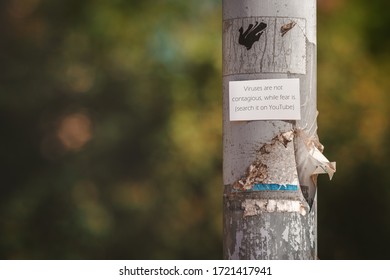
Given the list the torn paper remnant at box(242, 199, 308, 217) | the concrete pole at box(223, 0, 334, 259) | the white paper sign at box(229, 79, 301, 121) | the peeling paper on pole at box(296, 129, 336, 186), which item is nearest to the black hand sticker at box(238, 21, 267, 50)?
the concrete pole at box(223, 0, 334, 259)

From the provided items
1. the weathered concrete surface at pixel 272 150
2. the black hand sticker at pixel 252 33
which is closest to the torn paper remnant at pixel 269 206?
the weathered concrete surface at pixel 272 150

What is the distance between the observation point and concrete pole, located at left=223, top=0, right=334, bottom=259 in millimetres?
2764

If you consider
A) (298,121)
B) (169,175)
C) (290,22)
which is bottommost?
(169,175)

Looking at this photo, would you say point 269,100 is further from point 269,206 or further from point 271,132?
point 269,206

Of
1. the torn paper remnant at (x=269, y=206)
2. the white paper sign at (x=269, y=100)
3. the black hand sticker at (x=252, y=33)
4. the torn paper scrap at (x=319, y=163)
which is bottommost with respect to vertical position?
the torn paper remnant at (x=269, y=206)

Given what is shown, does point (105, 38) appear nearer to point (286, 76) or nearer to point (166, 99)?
point (166, 99)

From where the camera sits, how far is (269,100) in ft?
9.05

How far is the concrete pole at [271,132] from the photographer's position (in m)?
2.76

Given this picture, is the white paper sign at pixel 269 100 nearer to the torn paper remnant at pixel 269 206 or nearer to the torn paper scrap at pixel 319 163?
the torn paper scrap at pixel 319 163

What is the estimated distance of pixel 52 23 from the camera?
1209cm
